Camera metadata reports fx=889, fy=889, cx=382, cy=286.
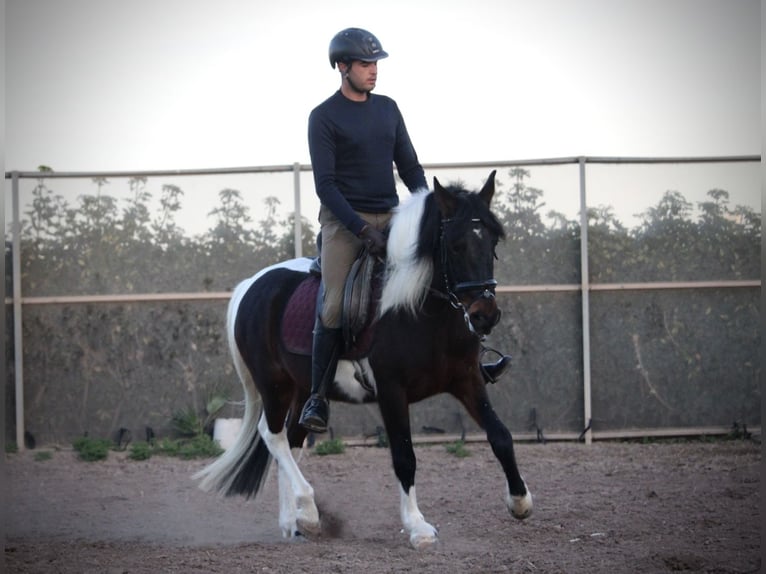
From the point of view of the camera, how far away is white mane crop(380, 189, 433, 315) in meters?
5.40

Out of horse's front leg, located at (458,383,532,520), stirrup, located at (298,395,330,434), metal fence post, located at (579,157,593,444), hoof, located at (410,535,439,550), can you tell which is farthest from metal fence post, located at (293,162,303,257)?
hoof, located at (410,535,439,550)

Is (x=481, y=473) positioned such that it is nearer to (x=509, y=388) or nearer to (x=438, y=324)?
(x=509, y=388)

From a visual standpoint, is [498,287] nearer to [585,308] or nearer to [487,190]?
[585,308]

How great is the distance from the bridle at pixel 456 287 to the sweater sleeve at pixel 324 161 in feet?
2.23

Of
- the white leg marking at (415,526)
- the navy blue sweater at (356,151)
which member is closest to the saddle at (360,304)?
the navy blue sweater at (356,151)

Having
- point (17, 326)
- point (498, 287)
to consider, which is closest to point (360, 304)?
point (498, 287)

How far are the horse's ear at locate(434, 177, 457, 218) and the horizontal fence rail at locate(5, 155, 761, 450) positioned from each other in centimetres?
462

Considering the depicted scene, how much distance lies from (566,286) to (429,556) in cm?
532

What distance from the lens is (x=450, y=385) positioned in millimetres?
5672

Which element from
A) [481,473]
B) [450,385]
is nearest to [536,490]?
[481,473]

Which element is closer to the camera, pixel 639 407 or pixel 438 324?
pixel 438 324

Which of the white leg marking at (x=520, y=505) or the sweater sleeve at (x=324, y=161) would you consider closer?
the white leg marking at (x=520, y=505)

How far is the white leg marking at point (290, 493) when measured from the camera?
6203 millimetres

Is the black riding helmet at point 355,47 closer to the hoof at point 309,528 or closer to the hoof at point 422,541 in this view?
the hoof at point 422,541
